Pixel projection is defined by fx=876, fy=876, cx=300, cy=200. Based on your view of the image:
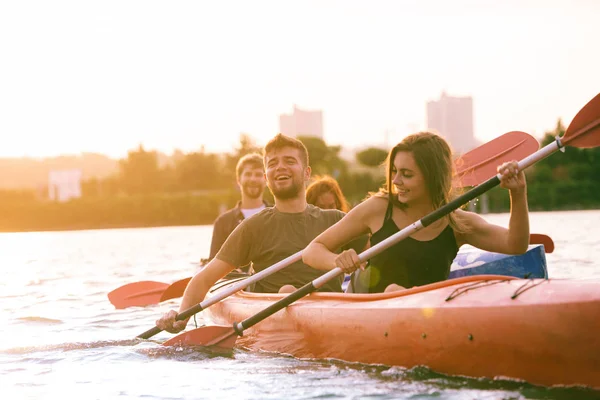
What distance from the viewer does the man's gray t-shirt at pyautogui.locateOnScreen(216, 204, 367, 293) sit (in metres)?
5.79

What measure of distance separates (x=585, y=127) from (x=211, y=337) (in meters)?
2.79

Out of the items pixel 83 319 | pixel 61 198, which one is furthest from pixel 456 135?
pixel 83 319

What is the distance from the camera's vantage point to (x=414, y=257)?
483 cm

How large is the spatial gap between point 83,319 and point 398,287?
5.12 metres

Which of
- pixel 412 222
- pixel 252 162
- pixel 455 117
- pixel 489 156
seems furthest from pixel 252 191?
pixel 455 117

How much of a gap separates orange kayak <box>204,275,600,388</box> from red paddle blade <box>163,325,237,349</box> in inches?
24.2

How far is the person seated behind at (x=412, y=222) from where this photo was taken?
4668 millimetres

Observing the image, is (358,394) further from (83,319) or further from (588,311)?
(83,319)

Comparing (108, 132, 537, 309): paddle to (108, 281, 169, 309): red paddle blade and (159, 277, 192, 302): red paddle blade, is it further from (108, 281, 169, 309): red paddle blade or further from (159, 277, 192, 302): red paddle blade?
(108, 281, 169, 309): red paddle blade

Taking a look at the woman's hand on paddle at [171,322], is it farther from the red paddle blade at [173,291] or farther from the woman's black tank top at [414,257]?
the red paddle blade at [173,291]

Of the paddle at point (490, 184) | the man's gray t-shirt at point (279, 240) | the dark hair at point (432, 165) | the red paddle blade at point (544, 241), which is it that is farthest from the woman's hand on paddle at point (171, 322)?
the red paddle blade at point (544, 241)

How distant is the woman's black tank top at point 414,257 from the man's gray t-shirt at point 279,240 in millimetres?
874

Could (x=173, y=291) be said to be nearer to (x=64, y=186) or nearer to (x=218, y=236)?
(x=218, y=236)

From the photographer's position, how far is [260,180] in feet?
27.1
